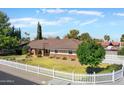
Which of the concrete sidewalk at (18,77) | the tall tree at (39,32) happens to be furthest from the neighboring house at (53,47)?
the concrete sidewalk at (18,77)

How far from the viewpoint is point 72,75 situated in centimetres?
1267

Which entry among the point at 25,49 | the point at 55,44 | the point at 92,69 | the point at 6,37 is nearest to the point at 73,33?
the point at 55,44

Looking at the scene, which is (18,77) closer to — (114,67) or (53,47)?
(53,47)

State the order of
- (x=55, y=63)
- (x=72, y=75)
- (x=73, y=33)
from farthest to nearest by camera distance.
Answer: (x=55, y=63), (x=72, y=75), (x=73, y=33)

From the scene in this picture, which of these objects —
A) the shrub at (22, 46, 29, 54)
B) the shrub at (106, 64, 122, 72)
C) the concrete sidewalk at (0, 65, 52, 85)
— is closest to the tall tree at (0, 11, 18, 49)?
the shrub at (22, 46, 29, 54)

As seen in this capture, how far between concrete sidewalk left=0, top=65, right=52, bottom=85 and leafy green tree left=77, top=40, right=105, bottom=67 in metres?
1.39

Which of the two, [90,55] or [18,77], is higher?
[90,55]

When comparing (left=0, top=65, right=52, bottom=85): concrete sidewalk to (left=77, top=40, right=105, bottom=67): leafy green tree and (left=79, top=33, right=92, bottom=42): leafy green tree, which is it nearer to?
(left=77, top=40, right=105, bottom=67): leafy green tree

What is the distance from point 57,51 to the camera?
516 inches

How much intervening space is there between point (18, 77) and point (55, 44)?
1.78 m

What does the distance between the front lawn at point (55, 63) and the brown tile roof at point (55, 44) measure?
46 cm

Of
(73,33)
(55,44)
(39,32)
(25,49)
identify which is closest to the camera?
(73,33)
